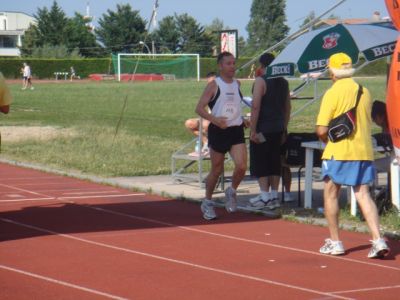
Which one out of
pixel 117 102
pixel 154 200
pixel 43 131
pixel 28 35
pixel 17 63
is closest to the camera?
pixel 154 200

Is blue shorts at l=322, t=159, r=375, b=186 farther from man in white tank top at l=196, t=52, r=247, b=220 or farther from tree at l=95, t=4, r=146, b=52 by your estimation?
tree at l=95, t=4, r=146, b=52

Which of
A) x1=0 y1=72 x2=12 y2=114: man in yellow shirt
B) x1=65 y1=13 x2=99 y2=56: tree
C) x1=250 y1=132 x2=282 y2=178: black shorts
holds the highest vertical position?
x1=65 y1=13 x2=99 y2=56: tree

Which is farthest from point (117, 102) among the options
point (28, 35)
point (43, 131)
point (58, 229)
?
point (28, 35)

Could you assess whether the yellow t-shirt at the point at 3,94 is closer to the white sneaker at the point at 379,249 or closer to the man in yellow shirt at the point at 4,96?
the man in yellow shirt at the point at 4,96

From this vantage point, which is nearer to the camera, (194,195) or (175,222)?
(175,222)

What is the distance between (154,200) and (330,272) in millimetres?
4894

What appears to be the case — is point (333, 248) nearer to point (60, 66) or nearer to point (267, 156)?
point (267, 156)

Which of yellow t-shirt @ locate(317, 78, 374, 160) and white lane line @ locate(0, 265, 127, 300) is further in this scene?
yellow t-shirt @ locate(317, 78, 374, 160)

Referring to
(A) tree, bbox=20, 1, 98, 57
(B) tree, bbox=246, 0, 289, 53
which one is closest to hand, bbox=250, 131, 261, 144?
(B) tree, bbox=246, 0, 289, 53

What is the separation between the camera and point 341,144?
8742 mm

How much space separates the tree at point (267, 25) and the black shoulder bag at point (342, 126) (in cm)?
5415

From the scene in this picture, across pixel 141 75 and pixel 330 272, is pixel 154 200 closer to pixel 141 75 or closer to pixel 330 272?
pixel 330 272

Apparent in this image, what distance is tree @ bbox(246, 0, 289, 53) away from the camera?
6425cm

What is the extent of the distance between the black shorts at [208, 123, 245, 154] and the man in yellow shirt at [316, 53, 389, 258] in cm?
237
